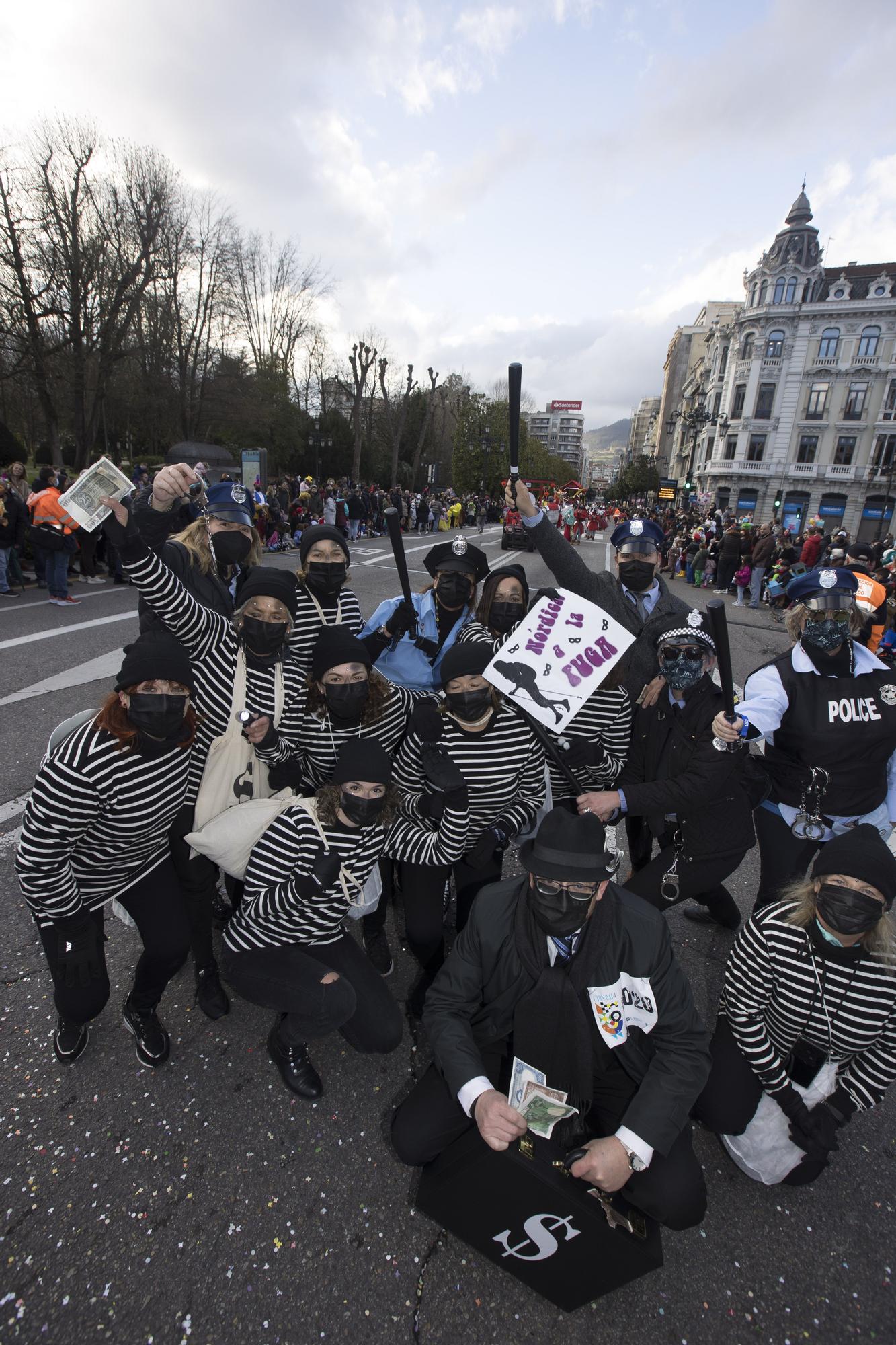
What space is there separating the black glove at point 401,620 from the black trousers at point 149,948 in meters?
1.88

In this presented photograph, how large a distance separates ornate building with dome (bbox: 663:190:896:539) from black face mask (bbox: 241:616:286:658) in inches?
2246

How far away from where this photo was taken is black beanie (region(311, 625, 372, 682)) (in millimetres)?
3113

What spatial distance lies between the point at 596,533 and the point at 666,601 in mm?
59294

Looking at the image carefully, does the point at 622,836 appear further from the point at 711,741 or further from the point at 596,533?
the point at 596,533

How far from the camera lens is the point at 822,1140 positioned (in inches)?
91.8

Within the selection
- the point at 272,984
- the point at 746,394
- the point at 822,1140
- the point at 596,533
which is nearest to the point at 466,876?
the point at 272,984

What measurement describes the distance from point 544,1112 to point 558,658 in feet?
6.18

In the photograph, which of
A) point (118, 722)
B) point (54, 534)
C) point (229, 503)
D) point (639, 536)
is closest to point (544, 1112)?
point (118, 722)

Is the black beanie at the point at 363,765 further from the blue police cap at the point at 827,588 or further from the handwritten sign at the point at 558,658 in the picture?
the blue police cap at the point at 827,588

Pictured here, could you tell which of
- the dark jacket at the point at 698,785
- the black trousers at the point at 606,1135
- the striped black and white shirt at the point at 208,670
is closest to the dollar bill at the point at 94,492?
A: the striped black and white shirt at the point at 208,670

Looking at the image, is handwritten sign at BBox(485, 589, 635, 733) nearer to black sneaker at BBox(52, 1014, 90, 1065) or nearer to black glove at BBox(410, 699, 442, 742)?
black glove at BBox(410, 699, 442, 742)

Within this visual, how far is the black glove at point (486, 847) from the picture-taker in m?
3.29

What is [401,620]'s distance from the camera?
4.03 meters

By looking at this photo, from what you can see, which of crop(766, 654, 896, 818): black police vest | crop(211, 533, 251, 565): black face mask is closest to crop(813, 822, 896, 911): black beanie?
crop(766, 654, 896, 818): black police vest
